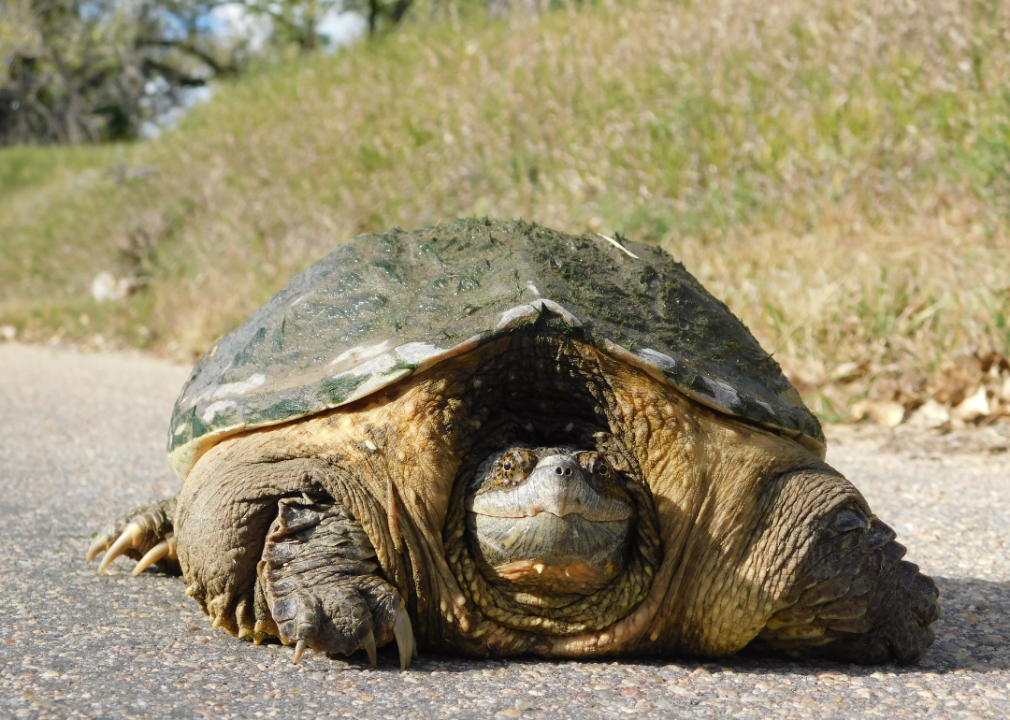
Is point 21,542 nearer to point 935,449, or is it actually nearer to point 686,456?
point 686,456

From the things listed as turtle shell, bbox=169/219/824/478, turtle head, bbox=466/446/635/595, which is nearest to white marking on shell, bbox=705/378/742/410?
turtle shell, bbox=169/219/824/478

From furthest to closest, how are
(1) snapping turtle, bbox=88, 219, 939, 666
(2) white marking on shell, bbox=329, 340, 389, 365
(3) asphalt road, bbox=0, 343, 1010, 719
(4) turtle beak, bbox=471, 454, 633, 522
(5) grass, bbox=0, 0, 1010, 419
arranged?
(5) grass, bbox=0, 0, 1010, 419, (2) white marking on shell, bbox=329, 340, 389, 365, (1) snapping turtle, bbox=88, 219, 939, 666, (4) turtle beak, bbox=471, 454, 633, 522, (3) asphalt road, bbox=0, 343, 1010, 719

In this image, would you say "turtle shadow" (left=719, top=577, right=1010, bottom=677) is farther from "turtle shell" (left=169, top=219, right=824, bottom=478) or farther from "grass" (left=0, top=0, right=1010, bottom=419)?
"grass" (left=0, top=0, right=1010, bottom=419)

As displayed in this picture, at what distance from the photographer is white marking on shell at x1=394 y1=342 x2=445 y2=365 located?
1.93m

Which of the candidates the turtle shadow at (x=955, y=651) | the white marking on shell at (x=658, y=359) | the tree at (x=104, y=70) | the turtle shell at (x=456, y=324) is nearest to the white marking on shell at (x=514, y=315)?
the turtle shell at (x=456, y=324)

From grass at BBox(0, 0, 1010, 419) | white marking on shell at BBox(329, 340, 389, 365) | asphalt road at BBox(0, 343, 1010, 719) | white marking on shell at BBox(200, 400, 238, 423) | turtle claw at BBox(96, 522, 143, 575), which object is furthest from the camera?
grass at BBox(0, 0, 1010, 419)

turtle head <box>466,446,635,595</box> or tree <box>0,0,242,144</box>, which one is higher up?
tree <box>0,0,242,144</box>

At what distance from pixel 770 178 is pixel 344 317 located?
4.89m

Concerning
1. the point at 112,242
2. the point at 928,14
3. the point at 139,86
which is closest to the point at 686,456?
the point at 928,14

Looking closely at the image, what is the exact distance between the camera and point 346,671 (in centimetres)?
188

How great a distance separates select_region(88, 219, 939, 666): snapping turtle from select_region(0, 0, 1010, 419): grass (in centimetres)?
259

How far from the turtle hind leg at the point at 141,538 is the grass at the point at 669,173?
2.97 meters

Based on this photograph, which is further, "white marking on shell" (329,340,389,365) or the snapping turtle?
"white marking on shell" (329,340,389,365)

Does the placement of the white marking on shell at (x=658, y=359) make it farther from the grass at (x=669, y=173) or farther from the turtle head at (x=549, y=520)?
the grass at (x=669, y=173)
